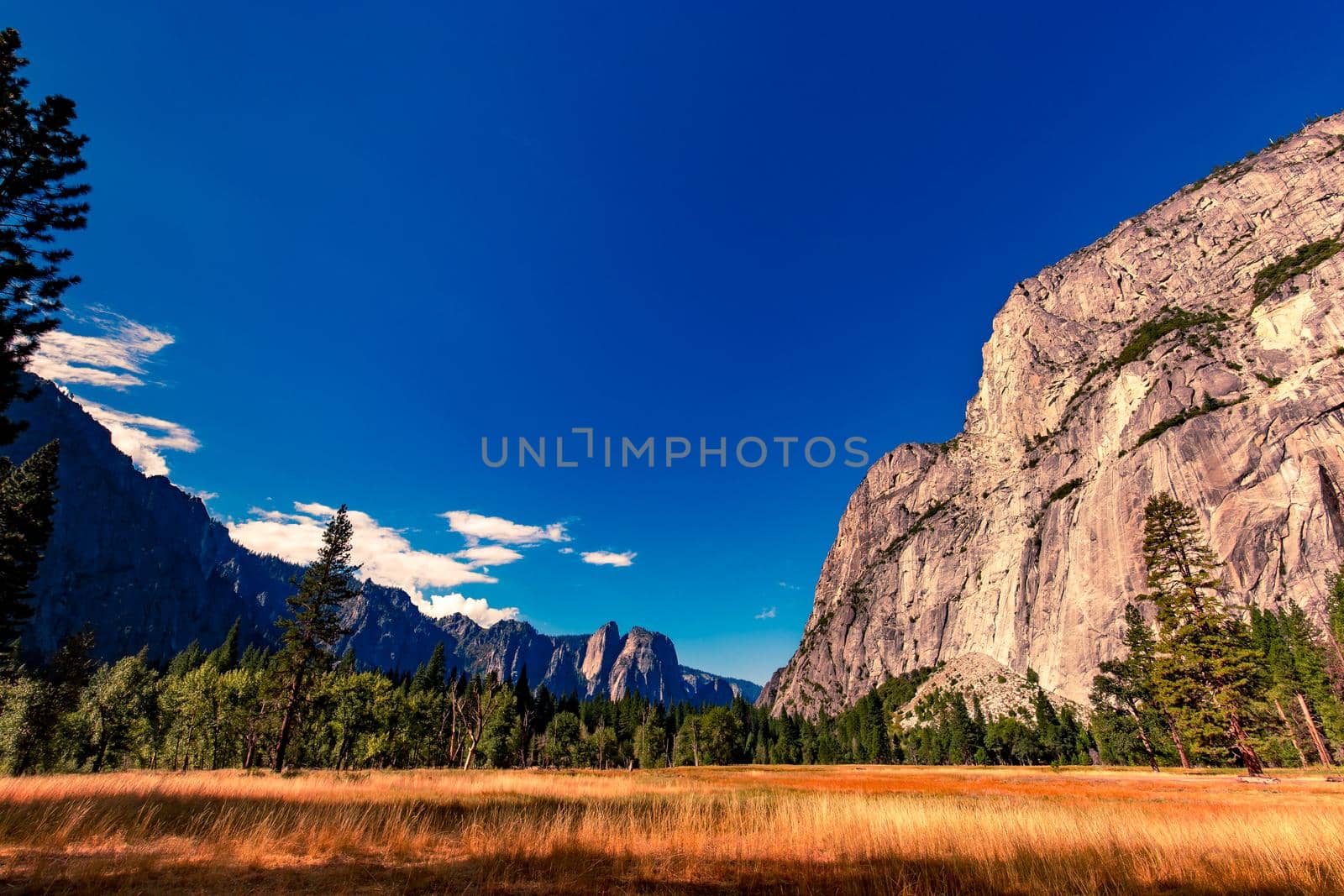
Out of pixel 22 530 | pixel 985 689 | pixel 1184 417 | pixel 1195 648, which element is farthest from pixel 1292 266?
pixel 22 530

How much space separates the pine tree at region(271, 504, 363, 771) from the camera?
30.3 meters

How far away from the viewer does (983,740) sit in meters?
88.7

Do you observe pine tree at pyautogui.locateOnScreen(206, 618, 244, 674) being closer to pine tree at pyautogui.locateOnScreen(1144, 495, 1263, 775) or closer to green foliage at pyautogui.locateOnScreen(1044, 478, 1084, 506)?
pine tree at pyautogui.locateOnScreen(1144, 495, 1263, 775)

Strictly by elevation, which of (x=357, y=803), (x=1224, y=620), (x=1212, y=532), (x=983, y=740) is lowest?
(x=983, y=740)

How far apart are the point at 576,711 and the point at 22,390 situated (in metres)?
112

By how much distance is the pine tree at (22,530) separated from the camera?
28891mm

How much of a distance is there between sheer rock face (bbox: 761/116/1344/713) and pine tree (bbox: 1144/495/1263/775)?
262 ft

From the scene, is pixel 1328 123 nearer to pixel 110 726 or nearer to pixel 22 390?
pixel 22 390

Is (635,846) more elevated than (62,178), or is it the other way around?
(62,178)

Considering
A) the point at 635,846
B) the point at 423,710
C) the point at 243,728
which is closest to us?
the point at 635,846

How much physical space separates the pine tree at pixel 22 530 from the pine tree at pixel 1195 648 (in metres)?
62.8

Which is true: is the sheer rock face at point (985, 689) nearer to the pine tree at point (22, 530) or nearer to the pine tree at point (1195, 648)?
the pine tree at point (1195, 648)

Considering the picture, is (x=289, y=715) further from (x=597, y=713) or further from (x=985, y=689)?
(x=985, y=689)

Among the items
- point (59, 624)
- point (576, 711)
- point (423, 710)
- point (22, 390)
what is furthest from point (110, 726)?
point (59, 624)
